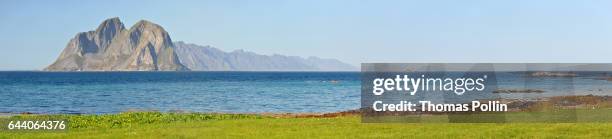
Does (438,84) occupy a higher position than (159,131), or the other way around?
(438,84)

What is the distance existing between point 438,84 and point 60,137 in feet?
46.9

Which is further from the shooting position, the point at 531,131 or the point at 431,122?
the point at 431,122

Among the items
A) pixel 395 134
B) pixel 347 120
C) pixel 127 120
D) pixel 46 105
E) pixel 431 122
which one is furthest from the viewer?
pixel 46 105

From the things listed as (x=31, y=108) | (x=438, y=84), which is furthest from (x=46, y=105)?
(x=438, y=84)

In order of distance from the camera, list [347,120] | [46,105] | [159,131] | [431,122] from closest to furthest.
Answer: [159,131] < [431,122] < [347,120] < [46,105]

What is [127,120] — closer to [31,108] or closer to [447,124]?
[447,124]

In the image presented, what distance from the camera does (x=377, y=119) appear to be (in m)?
33.2

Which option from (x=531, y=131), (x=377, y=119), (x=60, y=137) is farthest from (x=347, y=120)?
(x=60, y=137)

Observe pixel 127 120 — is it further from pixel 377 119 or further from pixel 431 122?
pixel 431 122

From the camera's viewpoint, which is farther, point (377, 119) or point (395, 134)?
point (377, 119)

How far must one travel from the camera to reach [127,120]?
38656 mm

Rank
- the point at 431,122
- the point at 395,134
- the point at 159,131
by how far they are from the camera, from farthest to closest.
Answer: the point at 431,122 → the point at 159,131 → the point at 395,134

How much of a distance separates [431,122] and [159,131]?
11300mm

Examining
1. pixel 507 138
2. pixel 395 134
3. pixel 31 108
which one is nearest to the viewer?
pixel 507 138
